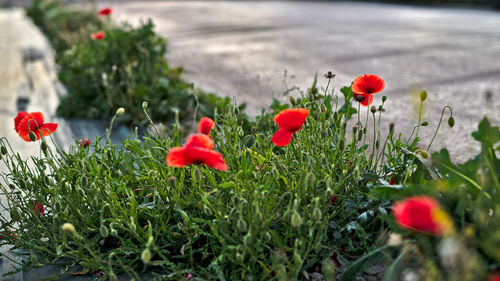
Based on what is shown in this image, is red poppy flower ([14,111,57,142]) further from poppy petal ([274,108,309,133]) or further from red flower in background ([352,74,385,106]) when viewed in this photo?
red flower in background ([352,74,385,106])

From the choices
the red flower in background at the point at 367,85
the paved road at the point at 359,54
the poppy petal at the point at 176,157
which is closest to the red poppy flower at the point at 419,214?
the poppy petal at the point at 176,157

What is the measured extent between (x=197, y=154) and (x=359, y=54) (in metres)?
6.42

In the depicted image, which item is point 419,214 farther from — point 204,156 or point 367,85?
point 367,85

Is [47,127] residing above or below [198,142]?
below

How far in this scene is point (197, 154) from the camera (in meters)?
1.84

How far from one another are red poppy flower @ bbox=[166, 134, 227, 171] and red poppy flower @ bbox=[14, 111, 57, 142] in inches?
34.3

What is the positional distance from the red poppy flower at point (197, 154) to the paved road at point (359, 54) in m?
1.62

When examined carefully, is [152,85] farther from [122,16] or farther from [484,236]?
[122,16]

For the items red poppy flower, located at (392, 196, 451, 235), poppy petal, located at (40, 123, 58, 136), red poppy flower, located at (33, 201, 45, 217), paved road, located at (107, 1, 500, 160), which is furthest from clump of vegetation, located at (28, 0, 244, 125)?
red poppy flower, located at (392, 196, 451, 235)

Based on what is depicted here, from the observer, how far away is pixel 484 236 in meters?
1.62

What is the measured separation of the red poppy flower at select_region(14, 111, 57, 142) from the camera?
2.43 meters

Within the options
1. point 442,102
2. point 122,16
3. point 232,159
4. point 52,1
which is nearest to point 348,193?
point 232,159

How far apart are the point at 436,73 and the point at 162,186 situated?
508 cm

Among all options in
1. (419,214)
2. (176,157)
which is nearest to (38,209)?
(176,157)
